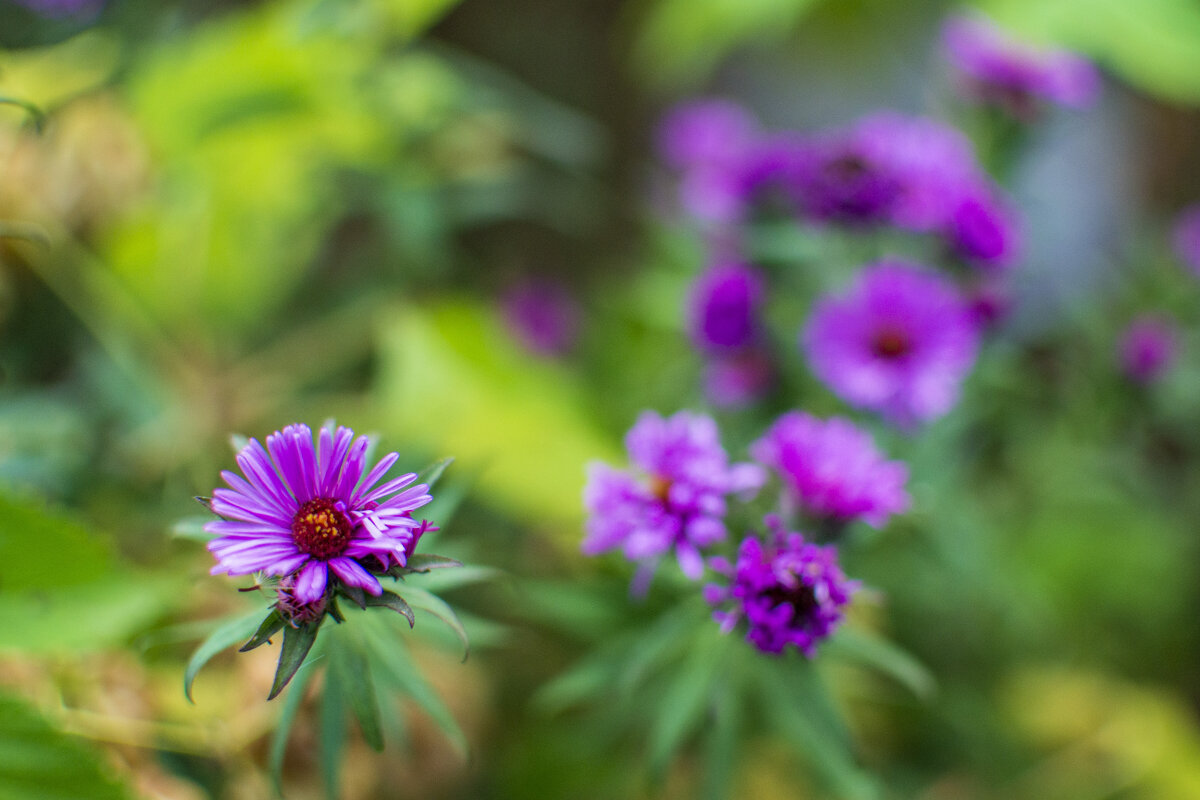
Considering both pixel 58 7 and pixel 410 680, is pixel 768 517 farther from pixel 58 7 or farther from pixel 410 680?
pixel 58 7

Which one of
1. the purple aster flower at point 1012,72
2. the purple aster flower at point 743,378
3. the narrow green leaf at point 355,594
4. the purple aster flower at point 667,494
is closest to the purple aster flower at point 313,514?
the narrow green leaf at point 355,594

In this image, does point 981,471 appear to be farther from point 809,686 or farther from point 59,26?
point 59,26

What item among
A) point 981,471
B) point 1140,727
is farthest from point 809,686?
point 1140,727

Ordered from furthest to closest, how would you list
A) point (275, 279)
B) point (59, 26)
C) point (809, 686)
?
point (275, 279)
point (59, 26)
point (809, 686)

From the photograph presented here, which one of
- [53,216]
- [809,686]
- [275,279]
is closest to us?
[809,686]

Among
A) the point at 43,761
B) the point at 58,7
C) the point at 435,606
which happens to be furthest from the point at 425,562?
the point at 58,7

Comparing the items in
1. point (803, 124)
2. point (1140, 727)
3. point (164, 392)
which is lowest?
point (1140, 727)
